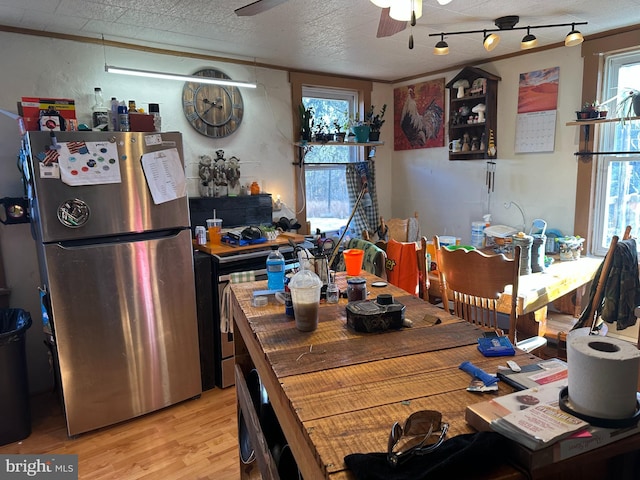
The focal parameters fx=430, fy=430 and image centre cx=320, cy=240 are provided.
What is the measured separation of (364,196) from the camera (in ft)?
14.4

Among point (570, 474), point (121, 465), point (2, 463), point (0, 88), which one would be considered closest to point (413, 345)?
point (570, 474)

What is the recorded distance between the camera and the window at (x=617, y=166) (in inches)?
121

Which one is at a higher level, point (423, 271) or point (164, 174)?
point (164, 174)

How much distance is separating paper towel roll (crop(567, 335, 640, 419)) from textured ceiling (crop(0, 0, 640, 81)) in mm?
2177

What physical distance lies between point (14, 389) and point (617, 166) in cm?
426

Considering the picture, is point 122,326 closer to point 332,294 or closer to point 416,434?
point 332,294

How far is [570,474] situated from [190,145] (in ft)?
10.6

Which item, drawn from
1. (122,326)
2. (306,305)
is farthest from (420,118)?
(306,305)

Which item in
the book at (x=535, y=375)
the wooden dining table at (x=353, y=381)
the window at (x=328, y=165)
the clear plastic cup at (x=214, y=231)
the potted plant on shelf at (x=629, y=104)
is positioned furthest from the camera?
the window at (x=328, y=165)

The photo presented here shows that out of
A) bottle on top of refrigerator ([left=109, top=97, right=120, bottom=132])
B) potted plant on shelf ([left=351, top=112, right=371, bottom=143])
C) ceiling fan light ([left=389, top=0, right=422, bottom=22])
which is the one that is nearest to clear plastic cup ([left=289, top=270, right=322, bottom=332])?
ceiling fan light ([left=389, top=0, right=422, bottom=22])

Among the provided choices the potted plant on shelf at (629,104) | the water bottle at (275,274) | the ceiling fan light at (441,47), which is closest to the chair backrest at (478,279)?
the water bottle at (275,274)

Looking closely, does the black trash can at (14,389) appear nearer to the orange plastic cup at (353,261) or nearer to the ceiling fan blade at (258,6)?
the orange plastic cup at (353,261)

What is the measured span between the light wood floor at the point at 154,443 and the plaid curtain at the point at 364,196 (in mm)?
2210

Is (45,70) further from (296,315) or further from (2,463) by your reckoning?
(296,315)
